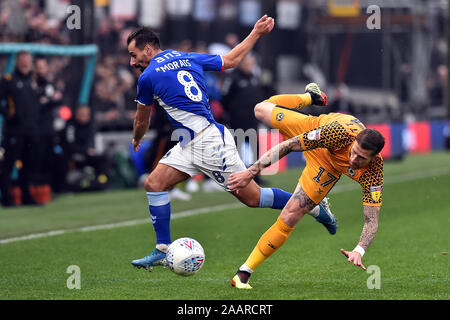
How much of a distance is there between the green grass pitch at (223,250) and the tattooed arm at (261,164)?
914mm

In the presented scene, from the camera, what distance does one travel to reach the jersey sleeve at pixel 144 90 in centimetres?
809

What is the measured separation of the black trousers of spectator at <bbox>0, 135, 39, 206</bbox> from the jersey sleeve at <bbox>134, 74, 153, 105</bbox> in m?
6.31

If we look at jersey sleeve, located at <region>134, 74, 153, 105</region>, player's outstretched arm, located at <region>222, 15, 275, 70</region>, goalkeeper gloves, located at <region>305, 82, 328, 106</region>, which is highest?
player's outstretched arm, located at <region>222, 15, 275, 70</region>

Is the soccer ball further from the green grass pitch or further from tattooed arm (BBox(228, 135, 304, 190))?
tattooed arm (BBox(228, 135, 304, 190))

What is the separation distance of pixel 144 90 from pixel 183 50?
612 cm

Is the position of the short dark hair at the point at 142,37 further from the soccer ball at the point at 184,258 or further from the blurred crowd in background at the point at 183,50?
the blurred crowd in background at the point at 183,50

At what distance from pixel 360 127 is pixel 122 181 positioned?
30.0 ft

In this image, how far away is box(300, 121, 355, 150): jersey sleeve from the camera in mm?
7453

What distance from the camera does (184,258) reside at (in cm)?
777

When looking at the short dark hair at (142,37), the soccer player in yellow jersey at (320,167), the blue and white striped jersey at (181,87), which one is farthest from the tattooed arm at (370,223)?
the short dark hair at (142,37)

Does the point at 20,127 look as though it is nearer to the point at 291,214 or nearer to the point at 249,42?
the point at 249,42

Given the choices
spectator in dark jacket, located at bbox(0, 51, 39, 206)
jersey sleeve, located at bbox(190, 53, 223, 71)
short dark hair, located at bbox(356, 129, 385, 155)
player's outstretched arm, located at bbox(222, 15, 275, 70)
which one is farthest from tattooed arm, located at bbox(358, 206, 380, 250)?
A: spectator in dark jacket, located at bbox(0, 51, 39, 206)

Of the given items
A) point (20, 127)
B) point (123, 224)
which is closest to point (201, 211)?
point (123, 224)

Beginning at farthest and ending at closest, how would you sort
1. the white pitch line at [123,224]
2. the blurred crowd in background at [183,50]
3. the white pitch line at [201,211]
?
Answer: the blurred crowd in background at [183,50] < the white pitch line at [201,211] < the white pitch line at [123,224]
